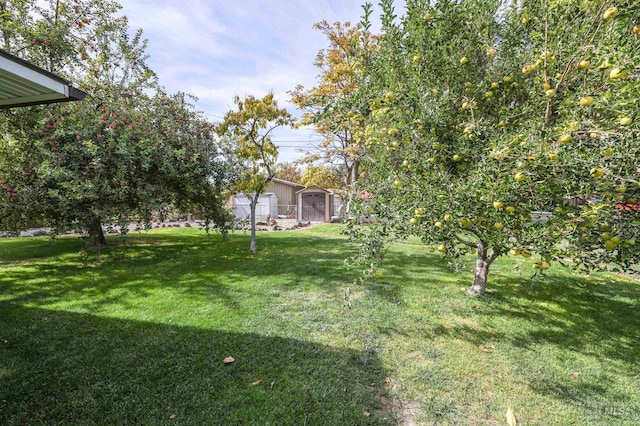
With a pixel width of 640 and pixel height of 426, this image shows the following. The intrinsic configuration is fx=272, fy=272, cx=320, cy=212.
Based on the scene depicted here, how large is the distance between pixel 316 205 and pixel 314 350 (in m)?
17.9

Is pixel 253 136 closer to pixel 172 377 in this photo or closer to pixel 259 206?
pixel 172 377

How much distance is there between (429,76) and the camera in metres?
2.70

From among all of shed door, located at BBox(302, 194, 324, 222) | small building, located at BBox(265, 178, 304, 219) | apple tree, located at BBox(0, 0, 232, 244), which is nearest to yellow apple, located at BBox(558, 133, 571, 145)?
apple tree, located at BBox(0, 0, 232, 244)

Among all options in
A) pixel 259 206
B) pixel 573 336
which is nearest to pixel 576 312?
pixel 573 336

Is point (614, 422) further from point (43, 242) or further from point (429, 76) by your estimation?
point (43, 242)

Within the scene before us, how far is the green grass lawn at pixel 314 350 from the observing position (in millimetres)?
2320

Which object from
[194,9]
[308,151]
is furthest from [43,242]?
[308,151]

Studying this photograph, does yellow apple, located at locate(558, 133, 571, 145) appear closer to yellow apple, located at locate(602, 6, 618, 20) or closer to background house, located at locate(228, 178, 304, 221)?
yellow apple, located at locate(602, 6, 618, 20)

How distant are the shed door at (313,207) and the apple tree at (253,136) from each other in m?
12.4

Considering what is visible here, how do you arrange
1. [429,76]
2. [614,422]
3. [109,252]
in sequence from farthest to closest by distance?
[109,252] → [429,76] → [614,422]

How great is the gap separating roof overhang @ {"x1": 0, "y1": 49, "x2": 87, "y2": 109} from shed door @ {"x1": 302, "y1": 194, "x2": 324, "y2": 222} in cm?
1748

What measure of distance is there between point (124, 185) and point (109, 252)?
122 inches

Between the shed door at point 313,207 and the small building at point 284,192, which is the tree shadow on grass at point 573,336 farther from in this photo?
the small building at point 284,192

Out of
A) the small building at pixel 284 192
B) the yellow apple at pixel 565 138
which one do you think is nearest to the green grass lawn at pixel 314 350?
the yellow apple at pixel 565 138
